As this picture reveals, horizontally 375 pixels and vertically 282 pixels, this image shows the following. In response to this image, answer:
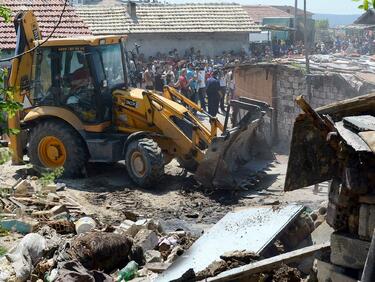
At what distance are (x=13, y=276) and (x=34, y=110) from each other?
18.9ft

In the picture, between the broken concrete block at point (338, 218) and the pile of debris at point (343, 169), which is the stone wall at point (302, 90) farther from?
the broken concrete block at point (338, 218)

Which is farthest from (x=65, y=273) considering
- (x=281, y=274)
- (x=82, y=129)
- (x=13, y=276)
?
(x=82, y=129)

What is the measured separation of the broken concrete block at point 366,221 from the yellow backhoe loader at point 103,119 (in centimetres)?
656

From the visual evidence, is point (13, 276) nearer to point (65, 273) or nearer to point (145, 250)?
point (65, 273)

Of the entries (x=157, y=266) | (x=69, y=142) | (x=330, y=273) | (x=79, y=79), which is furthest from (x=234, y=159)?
(x=330, y=273)

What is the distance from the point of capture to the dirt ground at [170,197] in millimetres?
10992

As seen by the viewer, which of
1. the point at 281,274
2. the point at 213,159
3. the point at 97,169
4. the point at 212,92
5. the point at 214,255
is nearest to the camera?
the point at 281,274

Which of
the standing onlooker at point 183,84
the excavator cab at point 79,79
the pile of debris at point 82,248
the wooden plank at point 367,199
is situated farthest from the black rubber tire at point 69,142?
the standing onlooker at point 183,84

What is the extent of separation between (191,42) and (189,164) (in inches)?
842

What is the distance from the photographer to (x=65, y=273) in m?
7.16

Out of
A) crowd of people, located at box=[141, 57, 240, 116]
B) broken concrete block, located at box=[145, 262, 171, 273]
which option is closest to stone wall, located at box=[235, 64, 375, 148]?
crowd of people, located at box=[141, 57, 240, 116]

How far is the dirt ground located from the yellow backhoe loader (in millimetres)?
303

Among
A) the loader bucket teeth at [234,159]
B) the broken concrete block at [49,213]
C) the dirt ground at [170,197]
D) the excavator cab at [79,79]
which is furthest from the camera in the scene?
the excavator cab at [79,79]

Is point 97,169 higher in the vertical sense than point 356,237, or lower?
lower
